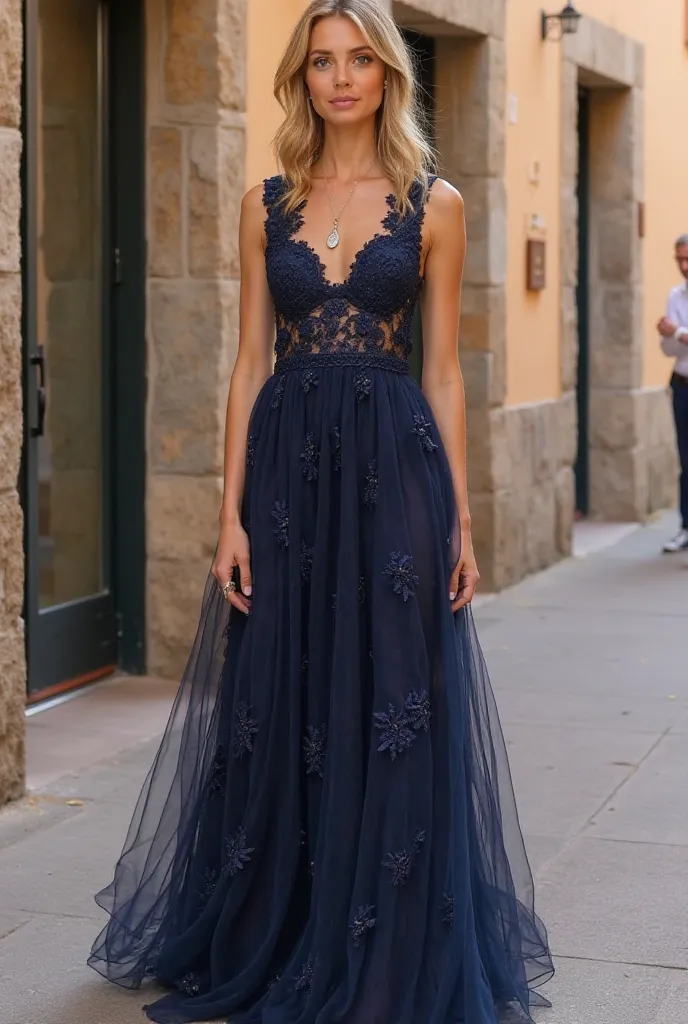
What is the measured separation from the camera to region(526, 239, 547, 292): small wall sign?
1049cm

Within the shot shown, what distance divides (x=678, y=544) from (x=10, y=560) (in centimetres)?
691

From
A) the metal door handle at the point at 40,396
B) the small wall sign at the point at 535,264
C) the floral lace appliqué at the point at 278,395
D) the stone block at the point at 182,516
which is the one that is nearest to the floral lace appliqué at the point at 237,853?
the floral lace appliqué at the point at 278,395

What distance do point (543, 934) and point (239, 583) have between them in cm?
100

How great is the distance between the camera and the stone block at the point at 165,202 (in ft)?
22.5

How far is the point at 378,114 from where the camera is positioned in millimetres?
3814

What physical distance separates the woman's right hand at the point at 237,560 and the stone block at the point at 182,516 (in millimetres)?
3050

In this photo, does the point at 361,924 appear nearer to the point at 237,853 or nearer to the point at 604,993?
the point at 237,853

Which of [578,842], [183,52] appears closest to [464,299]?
[183,52]

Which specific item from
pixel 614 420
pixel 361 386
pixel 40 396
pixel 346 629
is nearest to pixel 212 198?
pixel 40 396

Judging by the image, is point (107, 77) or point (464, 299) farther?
point (464, 299)

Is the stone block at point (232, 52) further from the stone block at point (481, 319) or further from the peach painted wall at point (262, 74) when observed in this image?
the stone block at point (481, 319)

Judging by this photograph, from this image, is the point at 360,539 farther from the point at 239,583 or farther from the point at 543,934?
the point at 543,934

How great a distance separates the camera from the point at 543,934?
398 centimetres

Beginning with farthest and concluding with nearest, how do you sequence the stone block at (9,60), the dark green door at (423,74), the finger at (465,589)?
the dark green door at (423,74)
the stone block at (9,60)
the finger at (465,589)
